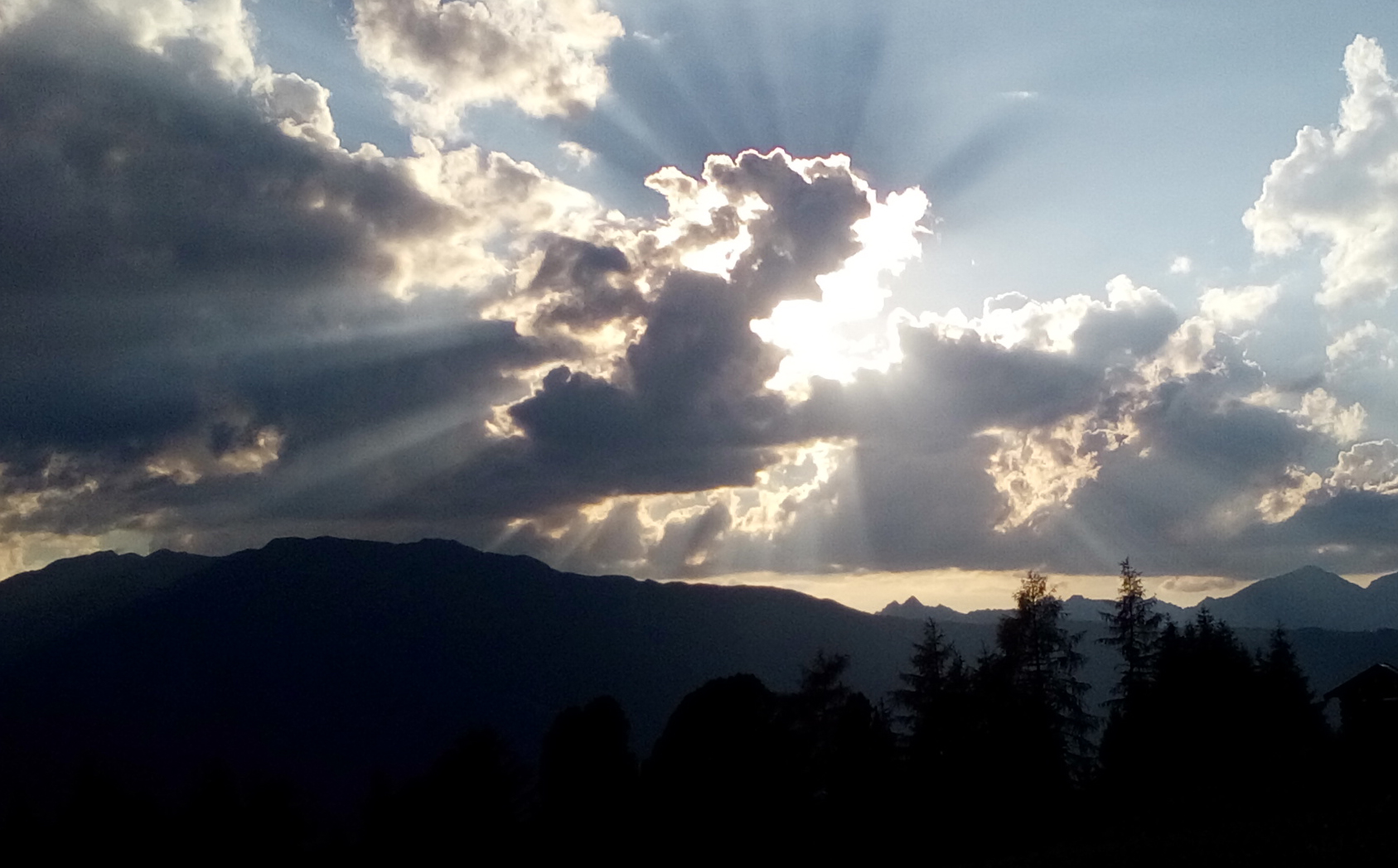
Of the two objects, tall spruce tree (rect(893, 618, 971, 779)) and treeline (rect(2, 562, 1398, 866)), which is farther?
tall spruce tree (rect(893, 618, 971, 779))

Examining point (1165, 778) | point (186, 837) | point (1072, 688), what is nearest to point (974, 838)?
point (1165, 778)

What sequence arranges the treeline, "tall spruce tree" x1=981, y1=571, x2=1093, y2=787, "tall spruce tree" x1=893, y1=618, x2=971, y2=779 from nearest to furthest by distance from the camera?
the treeline < "tall spruce tree" x1=893, y1=618, x2=971, y2=779 < "tall spruce tree" x1=981, y1=571, x2=1093, y2=787

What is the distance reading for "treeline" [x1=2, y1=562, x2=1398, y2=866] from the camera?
45.9m

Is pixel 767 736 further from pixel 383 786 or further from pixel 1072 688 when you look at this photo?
pixel 383 786

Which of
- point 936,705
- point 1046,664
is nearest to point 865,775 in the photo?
point 936,705

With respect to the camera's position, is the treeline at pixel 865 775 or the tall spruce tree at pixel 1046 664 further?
the tall spruce tree at pixel 1046 664

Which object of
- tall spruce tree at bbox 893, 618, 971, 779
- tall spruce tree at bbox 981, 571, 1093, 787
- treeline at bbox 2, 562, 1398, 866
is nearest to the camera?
treeline at bbox 2, 562, 1398, 866

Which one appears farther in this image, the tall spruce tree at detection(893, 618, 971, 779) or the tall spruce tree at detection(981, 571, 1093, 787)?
the tall spruce tree at detection(981, 571, 1093, 787)

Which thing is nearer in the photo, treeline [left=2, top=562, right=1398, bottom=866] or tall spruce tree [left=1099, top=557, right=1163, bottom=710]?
treeline [left=2, top=562, right=1398, bottom=866]

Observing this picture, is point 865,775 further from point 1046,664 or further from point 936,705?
point 1046,664

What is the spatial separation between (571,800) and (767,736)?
459 inches

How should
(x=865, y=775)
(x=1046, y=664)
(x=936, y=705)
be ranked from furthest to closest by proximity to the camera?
A: (x=1046, y=664) → (x=936, y=705) → (x=865, y=775)

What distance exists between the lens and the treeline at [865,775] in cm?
4591

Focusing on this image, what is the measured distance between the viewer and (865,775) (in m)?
50.9
